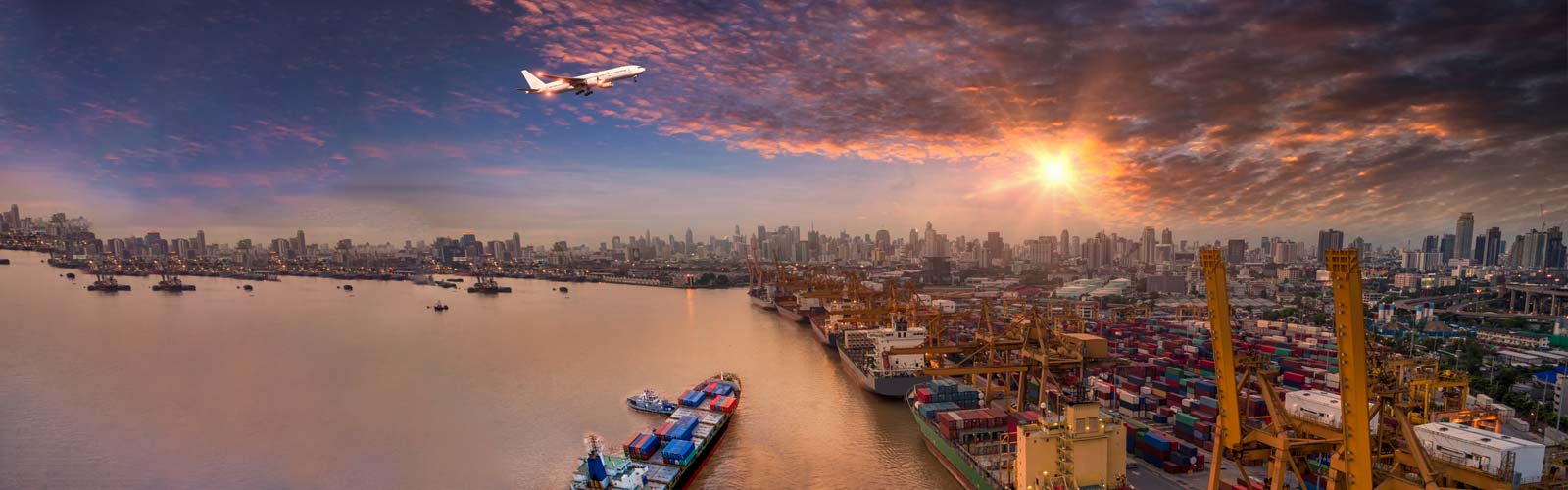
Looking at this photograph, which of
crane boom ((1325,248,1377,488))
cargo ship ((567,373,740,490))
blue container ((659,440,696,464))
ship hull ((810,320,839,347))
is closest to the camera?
crane boom ((1325,248,1377,488))

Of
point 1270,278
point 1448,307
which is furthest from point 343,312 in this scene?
point 1270,278

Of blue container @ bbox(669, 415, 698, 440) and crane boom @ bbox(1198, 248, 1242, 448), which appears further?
blue container @ bbox(669, 415, 698, 440)

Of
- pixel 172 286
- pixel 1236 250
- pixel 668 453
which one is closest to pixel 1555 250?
pixel 1236 250

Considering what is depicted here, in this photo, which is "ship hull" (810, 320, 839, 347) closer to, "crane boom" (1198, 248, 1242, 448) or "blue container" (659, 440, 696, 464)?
"blue container" (659, 440, 696, 464)

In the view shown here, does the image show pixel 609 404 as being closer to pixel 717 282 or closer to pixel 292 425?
pixel 292 425

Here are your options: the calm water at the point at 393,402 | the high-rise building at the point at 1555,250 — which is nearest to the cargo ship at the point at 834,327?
the calm water at the point at 393,402

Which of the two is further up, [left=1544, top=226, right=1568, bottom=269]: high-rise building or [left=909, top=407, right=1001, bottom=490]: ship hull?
[left=1544, top=226, right=1568, bottom=269]: high-rise building

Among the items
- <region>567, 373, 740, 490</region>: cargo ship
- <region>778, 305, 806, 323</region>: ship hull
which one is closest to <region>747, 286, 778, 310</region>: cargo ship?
<region>778, 305, 806, 323</region>: ship hull
